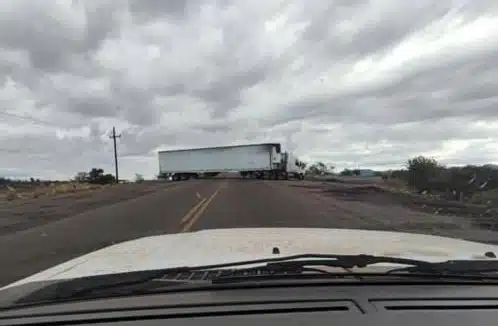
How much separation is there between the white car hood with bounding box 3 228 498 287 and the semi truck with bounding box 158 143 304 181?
258ft

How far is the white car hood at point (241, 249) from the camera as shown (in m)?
3.54

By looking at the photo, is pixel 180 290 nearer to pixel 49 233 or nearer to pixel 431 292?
pixel 431 292

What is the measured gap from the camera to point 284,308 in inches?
98.6

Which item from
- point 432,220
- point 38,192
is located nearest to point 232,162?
point 38,192

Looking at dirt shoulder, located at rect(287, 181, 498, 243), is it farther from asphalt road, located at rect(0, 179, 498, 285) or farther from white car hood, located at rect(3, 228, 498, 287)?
white car hood, located at rect(3, 228, 498, 287)

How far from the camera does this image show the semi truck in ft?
278

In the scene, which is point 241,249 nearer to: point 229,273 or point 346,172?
point 229,273

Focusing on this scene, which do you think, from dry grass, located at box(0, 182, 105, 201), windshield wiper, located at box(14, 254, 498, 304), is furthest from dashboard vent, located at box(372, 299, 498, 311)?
dry grass, located at box(0, 182, 105, 201)

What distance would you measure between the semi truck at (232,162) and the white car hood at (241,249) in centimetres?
7865

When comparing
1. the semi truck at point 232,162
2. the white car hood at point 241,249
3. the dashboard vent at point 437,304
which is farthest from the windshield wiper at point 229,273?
the semi truck at point 232,162

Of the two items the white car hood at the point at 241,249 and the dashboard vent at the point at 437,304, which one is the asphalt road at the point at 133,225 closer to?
the white car hood at the point at 241,249

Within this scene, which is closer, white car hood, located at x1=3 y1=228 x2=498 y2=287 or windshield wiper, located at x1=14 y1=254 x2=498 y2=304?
A: windshield wiper, located at x1=14 y1=254 x2=498 y2=304

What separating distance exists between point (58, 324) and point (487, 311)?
176 centimetres

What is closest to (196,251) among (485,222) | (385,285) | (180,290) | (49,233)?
(180,290)
